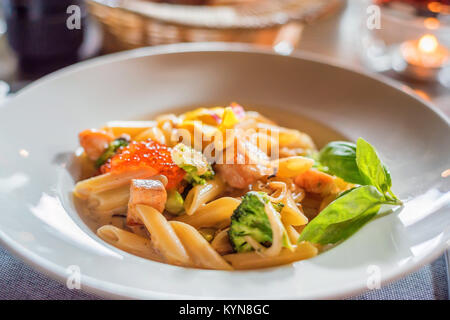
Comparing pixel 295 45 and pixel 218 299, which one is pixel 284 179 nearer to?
pixel 218 299

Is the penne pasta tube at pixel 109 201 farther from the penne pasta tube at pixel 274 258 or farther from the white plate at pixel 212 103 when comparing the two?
the penne pasta tube at pixel 274 258

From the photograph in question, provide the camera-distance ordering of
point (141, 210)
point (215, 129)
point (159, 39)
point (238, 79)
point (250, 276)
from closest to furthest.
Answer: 1. point (250, 276)
2. point (141, 210)
3. point (215, 129)
4. point (238, 79)
5. point (159, 39)

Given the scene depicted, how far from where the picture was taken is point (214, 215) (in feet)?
6.97

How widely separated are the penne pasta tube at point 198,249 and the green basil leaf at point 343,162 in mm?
689

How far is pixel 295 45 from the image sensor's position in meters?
3.92

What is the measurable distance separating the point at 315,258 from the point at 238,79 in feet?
4.94

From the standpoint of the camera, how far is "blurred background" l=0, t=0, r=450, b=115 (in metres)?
3.29

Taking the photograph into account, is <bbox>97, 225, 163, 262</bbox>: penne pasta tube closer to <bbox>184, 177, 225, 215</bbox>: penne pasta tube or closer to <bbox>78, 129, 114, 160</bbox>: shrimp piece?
<bbox>184, 177, 225, 215</bbox>: penne pasta tube

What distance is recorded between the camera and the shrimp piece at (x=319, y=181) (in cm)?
233

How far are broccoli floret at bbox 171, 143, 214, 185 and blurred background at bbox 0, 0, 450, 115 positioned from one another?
117cm

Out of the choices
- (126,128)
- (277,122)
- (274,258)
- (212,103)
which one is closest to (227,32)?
(212,103)

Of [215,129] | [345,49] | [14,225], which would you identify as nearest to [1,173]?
[14,225]

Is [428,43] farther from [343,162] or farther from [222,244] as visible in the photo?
[222,244]

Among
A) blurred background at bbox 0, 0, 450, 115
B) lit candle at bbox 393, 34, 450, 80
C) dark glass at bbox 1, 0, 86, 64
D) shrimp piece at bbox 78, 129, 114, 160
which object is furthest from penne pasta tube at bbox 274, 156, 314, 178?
dark glass at bbox 1, 0, 86, 64
